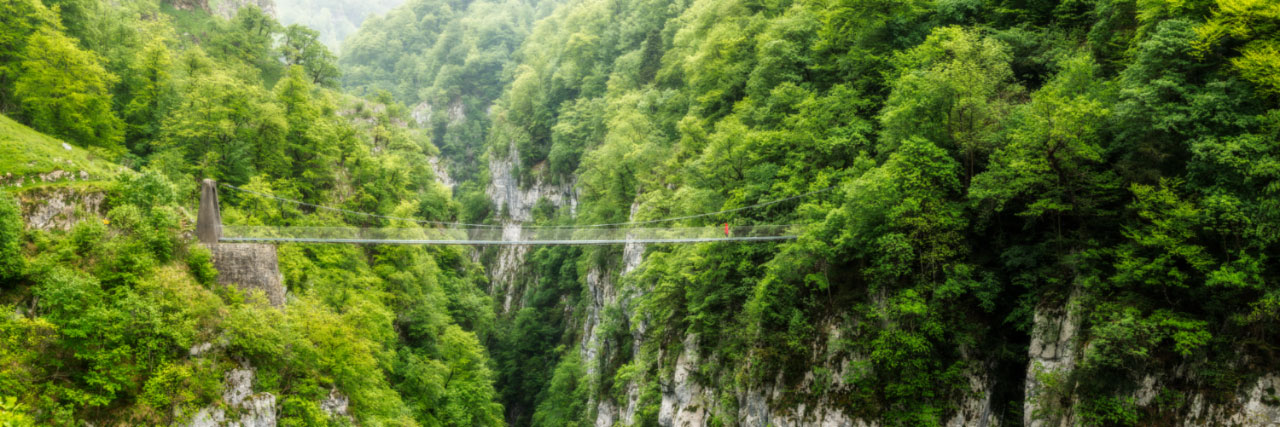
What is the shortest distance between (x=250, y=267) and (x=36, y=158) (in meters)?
5.28

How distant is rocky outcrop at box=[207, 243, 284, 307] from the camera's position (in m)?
16.4

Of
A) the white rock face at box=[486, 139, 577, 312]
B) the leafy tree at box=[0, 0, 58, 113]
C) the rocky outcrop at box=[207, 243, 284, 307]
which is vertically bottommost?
the white rock face at box=[486, 139, 577, 312]

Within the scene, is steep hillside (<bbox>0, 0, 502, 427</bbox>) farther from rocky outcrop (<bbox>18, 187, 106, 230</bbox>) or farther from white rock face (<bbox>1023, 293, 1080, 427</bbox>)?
white rock face (<bbox>1023, 293, 1080, 427</bbox>)

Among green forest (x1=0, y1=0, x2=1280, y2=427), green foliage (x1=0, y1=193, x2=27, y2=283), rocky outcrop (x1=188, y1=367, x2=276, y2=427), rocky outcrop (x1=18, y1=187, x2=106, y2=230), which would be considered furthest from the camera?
rocky outcrop (x1=188, y1=367, x2=276, y2=427)

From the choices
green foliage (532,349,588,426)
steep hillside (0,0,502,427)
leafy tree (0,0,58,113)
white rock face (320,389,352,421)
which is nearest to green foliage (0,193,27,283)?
steep hillside (0,0,502,427)

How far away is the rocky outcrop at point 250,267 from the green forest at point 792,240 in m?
0.59

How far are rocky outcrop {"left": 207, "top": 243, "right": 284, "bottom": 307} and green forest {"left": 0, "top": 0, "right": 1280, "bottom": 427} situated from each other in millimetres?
586

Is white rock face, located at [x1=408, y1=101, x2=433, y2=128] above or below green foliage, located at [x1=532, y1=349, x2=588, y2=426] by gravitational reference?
above

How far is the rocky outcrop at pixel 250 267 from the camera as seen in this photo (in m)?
16.4

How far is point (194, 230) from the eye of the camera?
16203 mm

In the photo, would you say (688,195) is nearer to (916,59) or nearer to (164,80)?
(916,59)

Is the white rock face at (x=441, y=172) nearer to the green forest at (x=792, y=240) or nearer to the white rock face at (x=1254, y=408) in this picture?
the green forest at (x=792, y=240)

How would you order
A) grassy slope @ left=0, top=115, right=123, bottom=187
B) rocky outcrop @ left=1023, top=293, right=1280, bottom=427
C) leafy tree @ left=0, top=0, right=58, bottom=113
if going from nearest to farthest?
rocky outcrop @ left=1023, top=293, right=1280, bottom=427
grassy slope @ left=0, top=115, right=123, bottom=187
leafy tree @ left=0, top=0, right=58, bottom=113

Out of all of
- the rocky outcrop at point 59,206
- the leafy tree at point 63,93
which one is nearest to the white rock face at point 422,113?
the leafy tree at point 63,93
